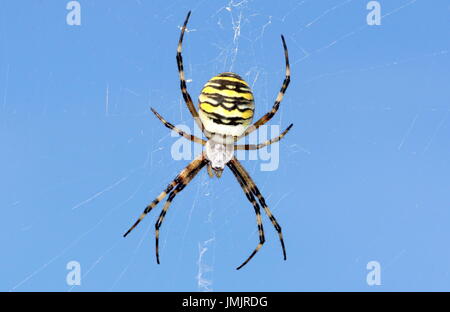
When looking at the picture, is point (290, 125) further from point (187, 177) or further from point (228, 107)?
point (187, 177)

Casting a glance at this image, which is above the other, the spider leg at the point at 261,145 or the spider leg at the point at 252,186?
the spider leg at the point at 261,145

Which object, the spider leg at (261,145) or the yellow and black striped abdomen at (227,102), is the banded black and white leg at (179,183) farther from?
the yellow and black striped abdomen at (227,102)

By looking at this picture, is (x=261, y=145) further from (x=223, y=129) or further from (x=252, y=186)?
(x=252, y=186)

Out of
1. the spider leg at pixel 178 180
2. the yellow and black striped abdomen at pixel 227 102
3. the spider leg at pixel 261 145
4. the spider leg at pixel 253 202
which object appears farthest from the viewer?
the spider leg at pixel 253 202

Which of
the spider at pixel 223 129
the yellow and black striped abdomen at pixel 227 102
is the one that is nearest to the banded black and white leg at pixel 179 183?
the spider at pixel 223 129

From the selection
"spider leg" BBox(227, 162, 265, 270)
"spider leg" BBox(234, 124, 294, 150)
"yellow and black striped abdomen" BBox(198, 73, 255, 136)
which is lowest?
"spider leg" BBox(227, 162, 265, 270)

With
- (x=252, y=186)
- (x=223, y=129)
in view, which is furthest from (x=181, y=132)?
(x=252, y=186)

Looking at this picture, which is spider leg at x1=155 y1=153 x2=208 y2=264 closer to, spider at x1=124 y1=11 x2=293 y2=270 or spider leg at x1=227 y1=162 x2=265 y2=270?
spider at x1=124 y1=11 x2=293 y2=270

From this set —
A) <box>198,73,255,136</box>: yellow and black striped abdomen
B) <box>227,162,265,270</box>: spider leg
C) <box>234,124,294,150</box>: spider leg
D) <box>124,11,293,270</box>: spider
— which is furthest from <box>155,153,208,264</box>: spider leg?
<box>198,73,255,136</box>: yellow and black striped abdomen
